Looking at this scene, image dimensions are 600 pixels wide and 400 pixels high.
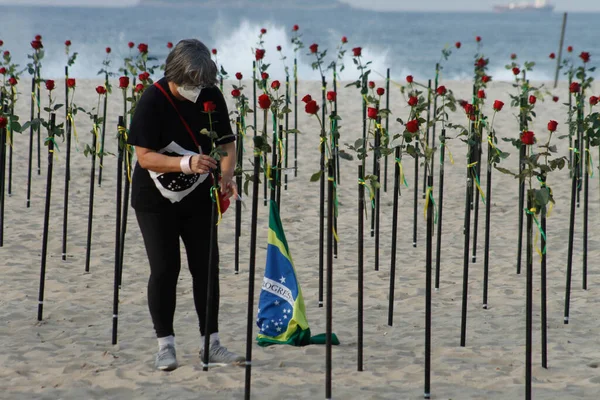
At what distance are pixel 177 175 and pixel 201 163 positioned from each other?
17 cm

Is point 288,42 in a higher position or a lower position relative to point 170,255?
higher

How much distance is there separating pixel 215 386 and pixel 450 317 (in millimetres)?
1523

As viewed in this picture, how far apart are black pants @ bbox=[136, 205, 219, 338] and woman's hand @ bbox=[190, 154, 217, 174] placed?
0.84ft

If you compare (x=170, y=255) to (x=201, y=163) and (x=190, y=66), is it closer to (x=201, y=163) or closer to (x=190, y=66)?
(x=201, y=163)

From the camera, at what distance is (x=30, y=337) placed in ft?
12.8

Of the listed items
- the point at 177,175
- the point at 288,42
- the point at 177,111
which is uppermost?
the point at 288,42

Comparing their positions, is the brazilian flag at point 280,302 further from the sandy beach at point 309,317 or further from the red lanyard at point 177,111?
the red lanyard at point 177,111

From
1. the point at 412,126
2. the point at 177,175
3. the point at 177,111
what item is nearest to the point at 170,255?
the point at 177,175

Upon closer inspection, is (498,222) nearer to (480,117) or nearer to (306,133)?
(480,117)

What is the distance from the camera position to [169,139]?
3254mm

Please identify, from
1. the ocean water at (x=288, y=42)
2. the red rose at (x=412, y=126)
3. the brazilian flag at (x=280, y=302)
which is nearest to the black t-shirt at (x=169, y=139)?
the brazilian flag at (x=280, y=302)

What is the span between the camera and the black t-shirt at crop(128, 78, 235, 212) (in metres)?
3.20

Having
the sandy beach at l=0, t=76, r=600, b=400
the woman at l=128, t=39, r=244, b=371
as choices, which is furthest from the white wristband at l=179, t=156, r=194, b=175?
the sandy beach at l=0, t=76, r=600, b=400

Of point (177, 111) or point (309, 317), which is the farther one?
point (309, 317)
